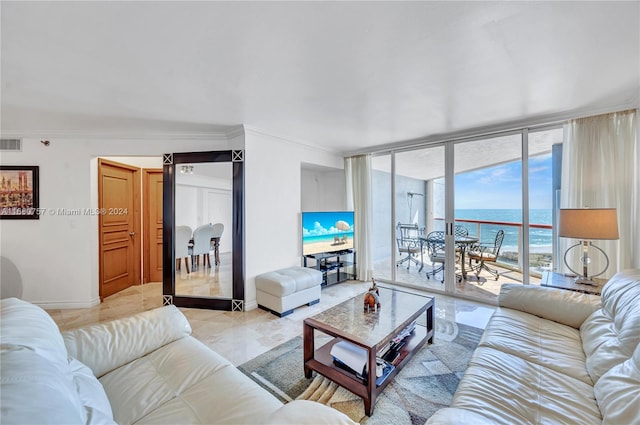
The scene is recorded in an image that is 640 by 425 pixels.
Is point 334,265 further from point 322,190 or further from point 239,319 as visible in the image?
point 239,319

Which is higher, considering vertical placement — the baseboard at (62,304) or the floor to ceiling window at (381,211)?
the floor to ceiling window at (381,211)

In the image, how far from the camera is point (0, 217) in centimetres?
325

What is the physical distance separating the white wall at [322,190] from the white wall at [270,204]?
110 cm

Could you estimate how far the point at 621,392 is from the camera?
3.37 ft

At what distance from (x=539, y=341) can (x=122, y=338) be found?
257 cm

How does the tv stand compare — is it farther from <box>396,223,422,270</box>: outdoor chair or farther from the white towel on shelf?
the white towel on shelf

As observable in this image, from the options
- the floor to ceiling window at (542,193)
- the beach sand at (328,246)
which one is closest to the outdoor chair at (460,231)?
the floor to ceiling window at (542,193)

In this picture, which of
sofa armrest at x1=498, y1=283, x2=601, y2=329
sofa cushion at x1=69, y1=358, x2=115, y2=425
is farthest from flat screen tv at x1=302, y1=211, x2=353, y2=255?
sofa cushion at x1=69, y1=358, x2=115, y2=425

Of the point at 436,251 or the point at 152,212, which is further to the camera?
the point at 152,212

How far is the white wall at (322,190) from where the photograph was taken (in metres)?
5.11

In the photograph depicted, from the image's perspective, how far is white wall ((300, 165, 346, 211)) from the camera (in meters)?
A: 5.11

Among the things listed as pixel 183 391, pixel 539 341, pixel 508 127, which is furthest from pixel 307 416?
pixel 508 127

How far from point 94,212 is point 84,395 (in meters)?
3.41

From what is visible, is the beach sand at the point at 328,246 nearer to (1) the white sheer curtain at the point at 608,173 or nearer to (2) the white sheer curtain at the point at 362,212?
(2) the white sheer curtain at the point at 362,212
